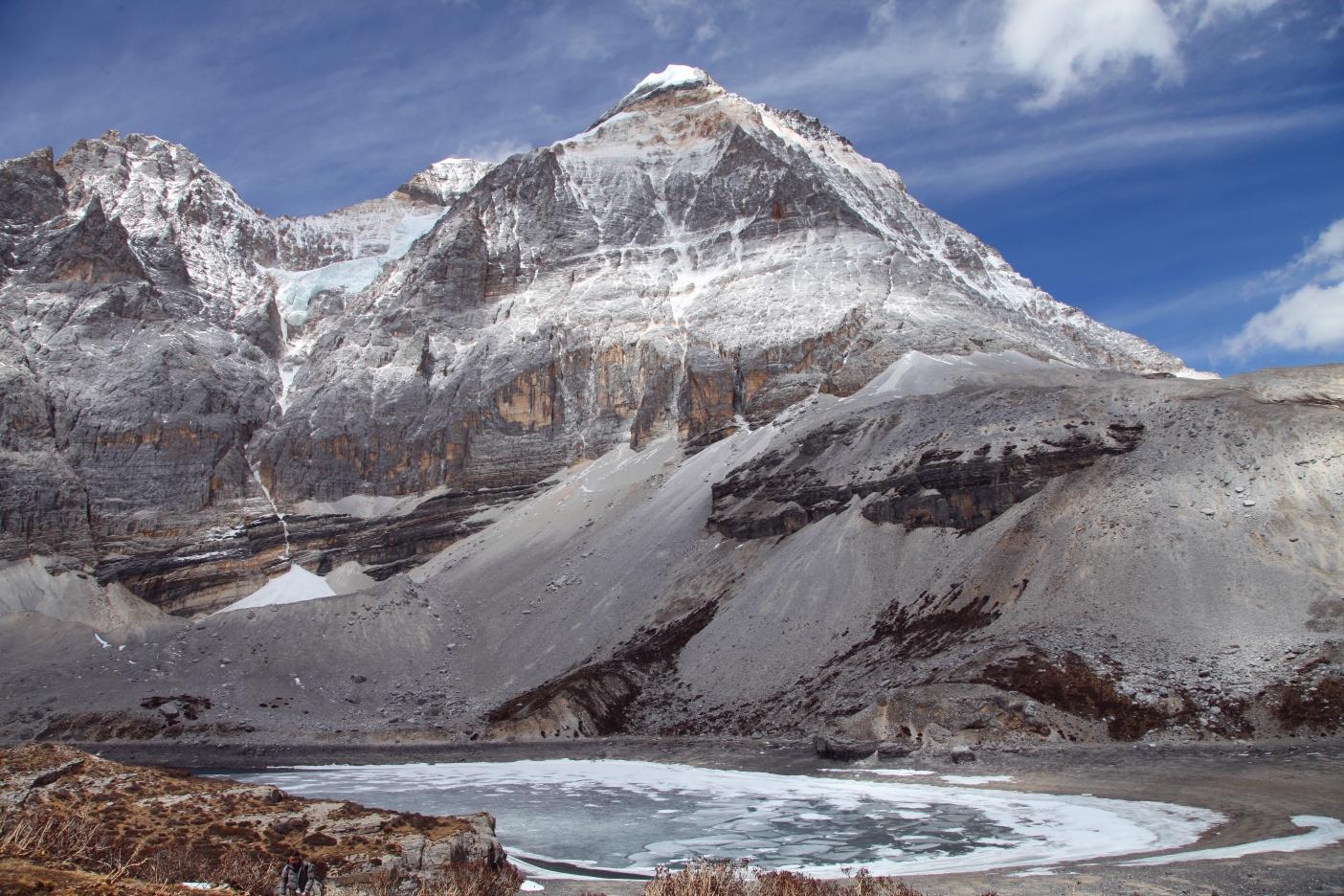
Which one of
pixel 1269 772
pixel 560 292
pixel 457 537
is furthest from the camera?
pixel 560 292

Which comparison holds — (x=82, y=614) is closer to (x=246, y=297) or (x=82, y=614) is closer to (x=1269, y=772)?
(x=246, y=297)

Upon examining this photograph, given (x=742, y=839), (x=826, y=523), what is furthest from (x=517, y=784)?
(x=826, y=523)

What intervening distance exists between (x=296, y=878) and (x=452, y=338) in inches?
4157

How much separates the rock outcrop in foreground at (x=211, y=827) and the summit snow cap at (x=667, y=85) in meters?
149

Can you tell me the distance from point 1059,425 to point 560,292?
72.0 metres

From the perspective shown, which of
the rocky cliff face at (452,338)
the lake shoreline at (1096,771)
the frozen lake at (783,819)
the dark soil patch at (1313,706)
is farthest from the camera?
the rocky cliff face at (452,338)

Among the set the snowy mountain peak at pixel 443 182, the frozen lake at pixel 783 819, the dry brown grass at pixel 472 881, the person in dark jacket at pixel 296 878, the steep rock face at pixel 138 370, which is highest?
the snowy mountain peak at pixel 443 182

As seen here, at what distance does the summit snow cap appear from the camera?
488 ft

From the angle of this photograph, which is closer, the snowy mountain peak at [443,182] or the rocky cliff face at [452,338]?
the rocky cliff face at [452,338]

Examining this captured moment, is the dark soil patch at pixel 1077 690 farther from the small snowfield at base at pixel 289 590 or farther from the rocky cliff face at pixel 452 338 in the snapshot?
the small snowfield at base at pixel 289 590

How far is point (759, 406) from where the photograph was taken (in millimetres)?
86188

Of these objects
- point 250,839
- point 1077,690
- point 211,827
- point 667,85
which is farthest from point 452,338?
point 250,839

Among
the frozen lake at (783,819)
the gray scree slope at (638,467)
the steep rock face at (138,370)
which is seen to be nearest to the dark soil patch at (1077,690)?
the gray scree slope at (638,467)

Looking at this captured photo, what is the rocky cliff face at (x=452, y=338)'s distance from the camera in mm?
92750
